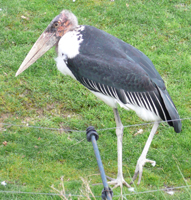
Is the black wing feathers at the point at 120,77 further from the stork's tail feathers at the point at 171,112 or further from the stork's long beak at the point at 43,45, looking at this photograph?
the stork's long beak at the point at 43,45

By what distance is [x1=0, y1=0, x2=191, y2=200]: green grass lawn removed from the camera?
3674 mm

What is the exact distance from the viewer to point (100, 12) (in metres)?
6.20

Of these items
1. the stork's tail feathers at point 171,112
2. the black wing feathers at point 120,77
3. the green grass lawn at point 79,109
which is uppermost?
the black wing feathers at point 120,77

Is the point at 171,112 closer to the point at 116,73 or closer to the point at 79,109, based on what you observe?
the point at 116,73

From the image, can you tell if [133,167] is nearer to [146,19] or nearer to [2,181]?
[2,181]

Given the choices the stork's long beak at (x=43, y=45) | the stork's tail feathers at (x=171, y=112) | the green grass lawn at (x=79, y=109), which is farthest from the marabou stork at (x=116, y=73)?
the green grass lawn at (x=79, y=109)

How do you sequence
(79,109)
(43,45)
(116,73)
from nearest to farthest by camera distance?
(116,73) < (43,45) < (79,109)

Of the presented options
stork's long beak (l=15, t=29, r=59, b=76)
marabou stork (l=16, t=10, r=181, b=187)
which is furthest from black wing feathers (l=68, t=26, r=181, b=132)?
stork's long beak (l=15, t=29, r=59, b=76)

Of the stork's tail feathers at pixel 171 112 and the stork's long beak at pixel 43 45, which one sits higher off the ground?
the stork's long beak at pixel 43 45

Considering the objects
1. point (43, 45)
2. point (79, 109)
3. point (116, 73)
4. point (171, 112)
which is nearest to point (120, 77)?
point (116, 73)

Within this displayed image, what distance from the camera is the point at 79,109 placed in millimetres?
4551

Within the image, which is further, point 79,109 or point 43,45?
point 79,109

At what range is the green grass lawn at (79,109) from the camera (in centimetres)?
367

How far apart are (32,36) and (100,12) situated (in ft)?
4.71
